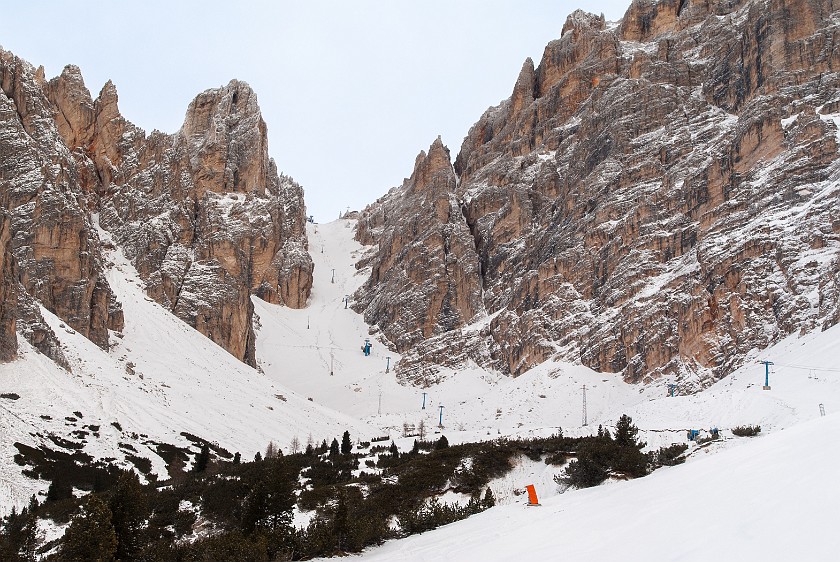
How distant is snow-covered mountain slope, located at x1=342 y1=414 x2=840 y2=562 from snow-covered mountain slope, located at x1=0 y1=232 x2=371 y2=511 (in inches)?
1025

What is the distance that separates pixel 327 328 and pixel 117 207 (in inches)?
1678

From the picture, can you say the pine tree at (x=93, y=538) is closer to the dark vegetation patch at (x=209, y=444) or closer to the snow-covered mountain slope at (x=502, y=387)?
the snow-covered mountain slope at (x=502, y=387)

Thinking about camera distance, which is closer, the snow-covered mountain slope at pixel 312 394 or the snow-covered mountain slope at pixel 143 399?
the snow-covered mountain slope at pixel 312 394

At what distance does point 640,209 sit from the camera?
8519 centimetres

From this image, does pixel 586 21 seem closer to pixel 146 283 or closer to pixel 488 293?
pixel 488 293

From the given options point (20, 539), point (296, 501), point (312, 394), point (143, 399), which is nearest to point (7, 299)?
point (143, 399)

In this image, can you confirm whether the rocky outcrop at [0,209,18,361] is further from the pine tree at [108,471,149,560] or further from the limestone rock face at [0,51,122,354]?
the pine tree at [108,471,149,560]

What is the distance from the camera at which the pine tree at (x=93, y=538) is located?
11086 millimetres

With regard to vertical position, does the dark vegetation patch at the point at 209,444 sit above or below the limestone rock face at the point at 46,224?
below

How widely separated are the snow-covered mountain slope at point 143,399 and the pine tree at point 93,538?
20133mm

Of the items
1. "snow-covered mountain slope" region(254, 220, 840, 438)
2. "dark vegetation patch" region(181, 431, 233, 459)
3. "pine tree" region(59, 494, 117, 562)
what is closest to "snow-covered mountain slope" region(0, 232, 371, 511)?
"dark vegetation patch" region(181, 431, 233, 459)

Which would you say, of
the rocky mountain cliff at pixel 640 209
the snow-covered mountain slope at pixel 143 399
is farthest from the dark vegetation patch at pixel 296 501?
the rocky mountain cliff at pixel 640 209

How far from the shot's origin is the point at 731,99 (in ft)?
301

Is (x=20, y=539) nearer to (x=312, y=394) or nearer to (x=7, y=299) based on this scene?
(x=7, y=299)
